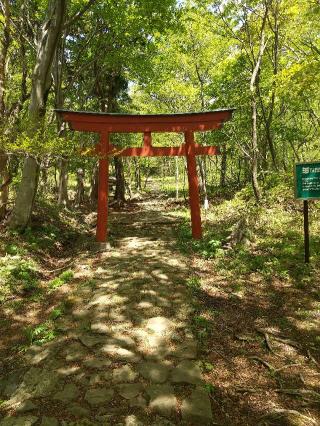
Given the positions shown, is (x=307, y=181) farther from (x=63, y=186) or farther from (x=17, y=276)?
(x=63, y=186)

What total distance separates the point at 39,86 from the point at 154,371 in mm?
8413

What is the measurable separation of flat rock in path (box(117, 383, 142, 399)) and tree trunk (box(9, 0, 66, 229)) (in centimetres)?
683

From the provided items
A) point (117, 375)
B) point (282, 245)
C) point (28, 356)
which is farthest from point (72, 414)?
point (282, 245)

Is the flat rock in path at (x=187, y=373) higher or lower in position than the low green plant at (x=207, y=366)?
higher

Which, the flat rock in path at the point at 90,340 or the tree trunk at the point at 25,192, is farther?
the tree trunk at the point at 25,192

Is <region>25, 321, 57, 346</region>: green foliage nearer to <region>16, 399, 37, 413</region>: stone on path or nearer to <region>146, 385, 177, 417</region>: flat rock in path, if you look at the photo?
<region>16, 399, 37, 413</region>: stone on path

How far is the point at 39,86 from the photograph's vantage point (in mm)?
9789

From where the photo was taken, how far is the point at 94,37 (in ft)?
49.9

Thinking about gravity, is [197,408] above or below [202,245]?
below

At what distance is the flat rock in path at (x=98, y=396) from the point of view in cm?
413

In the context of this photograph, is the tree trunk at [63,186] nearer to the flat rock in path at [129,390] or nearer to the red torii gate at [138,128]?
the red torii gate at [138,128]

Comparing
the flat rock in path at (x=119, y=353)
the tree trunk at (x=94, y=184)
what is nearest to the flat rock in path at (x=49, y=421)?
the flat rock in path at (x=119, y=353)

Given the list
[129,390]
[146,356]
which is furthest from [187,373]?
[129,390]

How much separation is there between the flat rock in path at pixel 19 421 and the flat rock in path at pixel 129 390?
1.02 m
